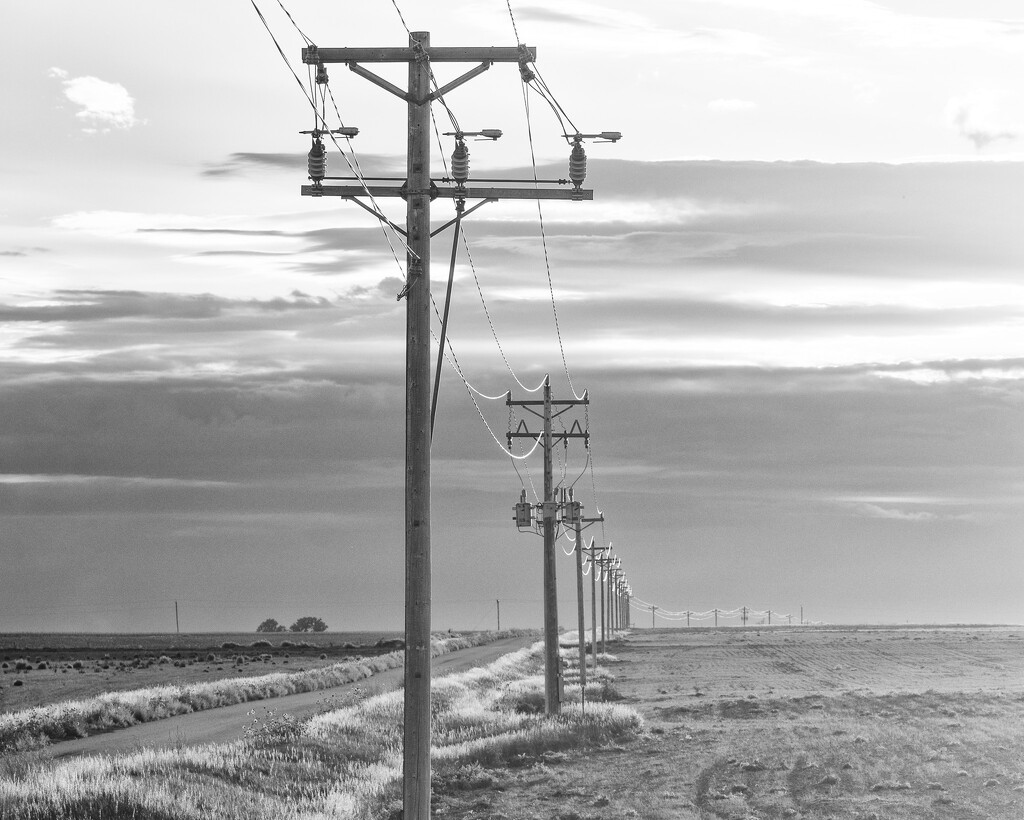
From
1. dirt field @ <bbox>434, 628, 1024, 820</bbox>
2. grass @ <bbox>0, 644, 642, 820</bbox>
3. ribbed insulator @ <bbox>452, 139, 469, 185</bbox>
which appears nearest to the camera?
ribbed insulator @ <bbox>452, 139, 469, 185</bbox>

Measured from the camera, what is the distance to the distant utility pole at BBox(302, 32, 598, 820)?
15.3 m

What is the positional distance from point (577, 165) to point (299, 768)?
44.5 ft

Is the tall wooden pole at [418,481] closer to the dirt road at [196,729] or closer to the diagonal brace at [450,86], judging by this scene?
the diagonal brace at [450,86]

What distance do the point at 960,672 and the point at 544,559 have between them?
4842 cm

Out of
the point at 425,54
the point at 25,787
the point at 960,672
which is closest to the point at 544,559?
the point at 25,787

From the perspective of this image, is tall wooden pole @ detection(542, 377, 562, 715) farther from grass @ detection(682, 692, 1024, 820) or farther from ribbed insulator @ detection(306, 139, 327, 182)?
ribbed insulator @ detection(306, 139, 327, 182)

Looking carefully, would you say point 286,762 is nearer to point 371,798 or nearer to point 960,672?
point 371,798

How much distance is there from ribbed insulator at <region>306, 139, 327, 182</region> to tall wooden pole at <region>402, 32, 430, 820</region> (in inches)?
47.1

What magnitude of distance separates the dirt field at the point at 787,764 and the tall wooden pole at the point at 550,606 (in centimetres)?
305

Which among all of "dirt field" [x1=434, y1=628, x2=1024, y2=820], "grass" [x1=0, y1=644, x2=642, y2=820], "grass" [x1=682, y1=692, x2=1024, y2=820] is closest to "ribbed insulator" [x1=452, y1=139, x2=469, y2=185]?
"grass" [x1=0, y1=644, x2=642, y2=820]

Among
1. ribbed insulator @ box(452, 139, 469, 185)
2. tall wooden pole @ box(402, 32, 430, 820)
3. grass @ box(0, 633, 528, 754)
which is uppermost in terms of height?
ribbed insulator @ box(452, 139, 469, 185)

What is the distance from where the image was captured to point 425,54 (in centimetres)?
1577

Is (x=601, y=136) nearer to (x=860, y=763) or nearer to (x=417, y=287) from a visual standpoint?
(x=417, y=287)

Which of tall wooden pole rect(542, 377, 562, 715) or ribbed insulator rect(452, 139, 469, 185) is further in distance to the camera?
tall wooden pole rect(542, 377, 562, 715)
